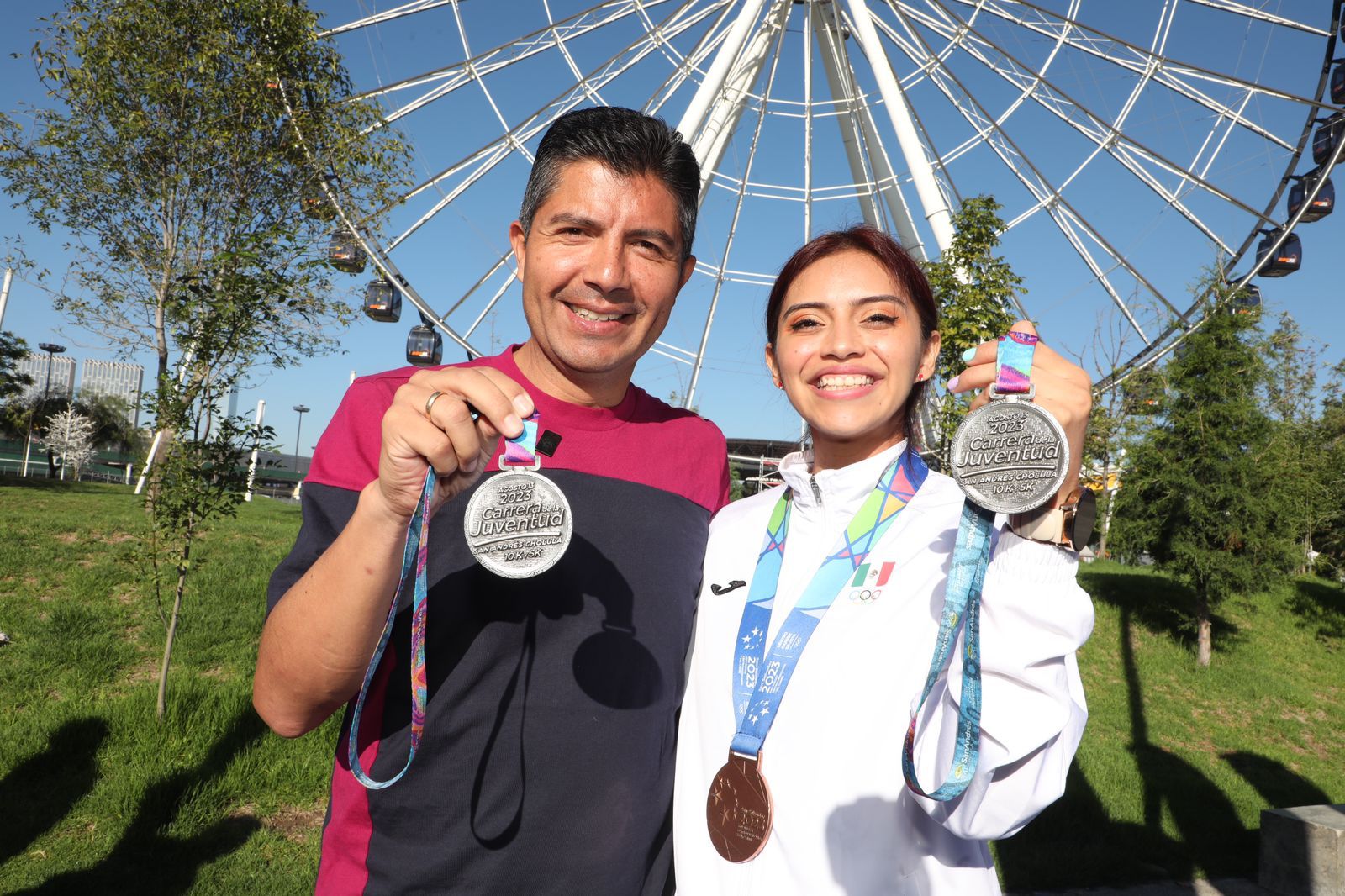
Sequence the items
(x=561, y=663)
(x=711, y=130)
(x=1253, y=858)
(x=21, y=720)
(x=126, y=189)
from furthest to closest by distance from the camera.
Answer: (x=711, y=130)
(x=126, y=189)
(x=1253, y=858)
(x=21, y=720)
(x=561, y=663)

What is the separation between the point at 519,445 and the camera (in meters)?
1.56

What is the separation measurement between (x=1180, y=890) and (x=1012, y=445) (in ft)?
19.5

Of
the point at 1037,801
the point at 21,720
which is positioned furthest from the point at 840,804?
the point at 21,720

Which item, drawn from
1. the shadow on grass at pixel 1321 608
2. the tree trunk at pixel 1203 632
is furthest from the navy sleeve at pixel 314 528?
the shadow on grass at pixel 1321 608

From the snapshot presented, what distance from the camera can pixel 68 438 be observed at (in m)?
43.1

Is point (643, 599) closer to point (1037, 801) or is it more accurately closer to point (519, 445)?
point (519, 445)

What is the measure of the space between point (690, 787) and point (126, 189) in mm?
15139

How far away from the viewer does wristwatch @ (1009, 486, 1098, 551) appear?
53.7 inches

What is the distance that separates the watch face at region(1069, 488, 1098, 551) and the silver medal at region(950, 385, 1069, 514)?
0.07 metres

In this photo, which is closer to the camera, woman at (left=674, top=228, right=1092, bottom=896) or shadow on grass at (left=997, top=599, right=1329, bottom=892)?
woman at (left=674, top=228, right=1092, bottom=896)

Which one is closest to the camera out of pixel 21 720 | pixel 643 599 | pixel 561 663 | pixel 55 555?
pixel 561 663

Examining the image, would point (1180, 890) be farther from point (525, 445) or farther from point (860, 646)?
point (525, 445)

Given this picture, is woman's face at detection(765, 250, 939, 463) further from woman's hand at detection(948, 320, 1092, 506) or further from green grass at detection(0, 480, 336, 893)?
green grass at detection(0, 480, 336, 893)

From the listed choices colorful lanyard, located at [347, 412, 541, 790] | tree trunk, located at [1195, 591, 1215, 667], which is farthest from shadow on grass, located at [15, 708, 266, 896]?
tree trunk, located at [1195, 591, 1215, 667]
